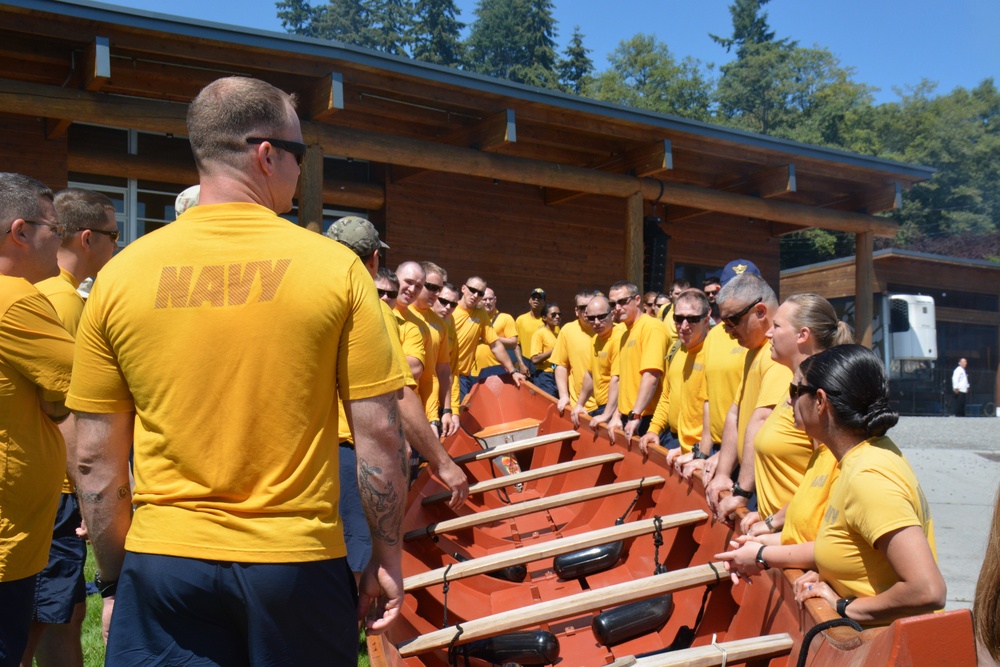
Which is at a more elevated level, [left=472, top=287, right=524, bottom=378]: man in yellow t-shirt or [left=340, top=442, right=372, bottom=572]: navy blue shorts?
[left=472, top=287, right=524, bottom=378]: man in yellow t-shirt

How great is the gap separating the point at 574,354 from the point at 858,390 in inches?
244

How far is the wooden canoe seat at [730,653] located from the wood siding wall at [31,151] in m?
9.63

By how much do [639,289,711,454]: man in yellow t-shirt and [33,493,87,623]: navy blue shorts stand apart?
137 inches

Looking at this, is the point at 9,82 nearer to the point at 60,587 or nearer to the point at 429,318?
the point at 429,318

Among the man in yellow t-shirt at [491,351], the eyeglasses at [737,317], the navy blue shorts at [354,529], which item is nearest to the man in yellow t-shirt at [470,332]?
the man in yellow t-shirt at [491,351]

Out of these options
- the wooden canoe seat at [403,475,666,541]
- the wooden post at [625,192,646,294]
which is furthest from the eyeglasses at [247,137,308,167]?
the wooden post at [625,192,646,294]

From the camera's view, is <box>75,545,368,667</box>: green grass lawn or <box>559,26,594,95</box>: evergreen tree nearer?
<box>75,545,368,667</box>: green grass lawn

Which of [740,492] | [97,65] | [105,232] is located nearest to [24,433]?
[105,232]

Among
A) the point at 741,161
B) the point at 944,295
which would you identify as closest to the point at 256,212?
the point at 741,161

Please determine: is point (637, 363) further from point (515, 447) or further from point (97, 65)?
point (97, 65)

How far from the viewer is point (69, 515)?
3.33m

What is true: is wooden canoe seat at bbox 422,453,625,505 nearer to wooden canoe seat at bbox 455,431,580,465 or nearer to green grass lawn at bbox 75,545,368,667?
wooden canoe seat at bbox 455,431,580,465

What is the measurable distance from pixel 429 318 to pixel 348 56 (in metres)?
4.19

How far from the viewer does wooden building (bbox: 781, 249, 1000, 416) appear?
80.0 ft
